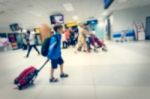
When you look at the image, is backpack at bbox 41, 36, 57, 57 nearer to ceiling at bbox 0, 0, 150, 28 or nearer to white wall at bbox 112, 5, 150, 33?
ceiling at bbox 0, 0, 150, 28

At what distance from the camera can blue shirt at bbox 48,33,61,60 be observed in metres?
3.56

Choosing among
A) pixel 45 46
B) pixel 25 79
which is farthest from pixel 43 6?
pixel 25 79

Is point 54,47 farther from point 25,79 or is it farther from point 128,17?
point 128,17

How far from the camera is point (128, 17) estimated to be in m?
15.2

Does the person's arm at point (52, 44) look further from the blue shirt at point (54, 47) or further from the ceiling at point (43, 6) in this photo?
the ceiling at point (43, 6)

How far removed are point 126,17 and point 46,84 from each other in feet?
44.0

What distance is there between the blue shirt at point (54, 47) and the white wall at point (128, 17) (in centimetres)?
1285

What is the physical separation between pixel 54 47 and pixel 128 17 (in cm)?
1311

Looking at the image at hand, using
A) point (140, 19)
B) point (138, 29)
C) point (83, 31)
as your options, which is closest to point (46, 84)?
point (83, 31)

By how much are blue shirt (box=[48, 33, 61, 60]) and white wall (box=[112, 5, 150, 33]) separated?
42.1 feet

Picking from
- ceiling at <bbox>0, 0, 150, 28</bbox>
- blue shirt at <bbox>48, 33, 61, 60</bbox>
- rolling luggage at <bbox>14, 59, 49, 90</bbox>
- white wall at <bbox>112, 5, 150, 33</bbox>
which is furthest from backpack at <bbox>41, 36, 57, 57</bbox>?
white wall at <bbox>112, 5, 150, 33</bbox>

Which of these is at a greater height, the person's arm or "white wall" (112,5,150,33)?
"white wall" (112,5,150,33)

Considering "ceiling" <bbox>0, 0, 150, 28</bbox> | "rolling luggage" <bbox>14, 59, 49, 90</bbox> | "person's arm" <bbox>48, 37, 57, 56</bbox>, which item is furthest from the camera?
"ceiling" <bbox>0, 0, 150, 28</bbox>

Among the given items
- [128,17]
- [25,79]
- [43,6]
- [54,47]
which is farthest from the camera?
[128,17]
